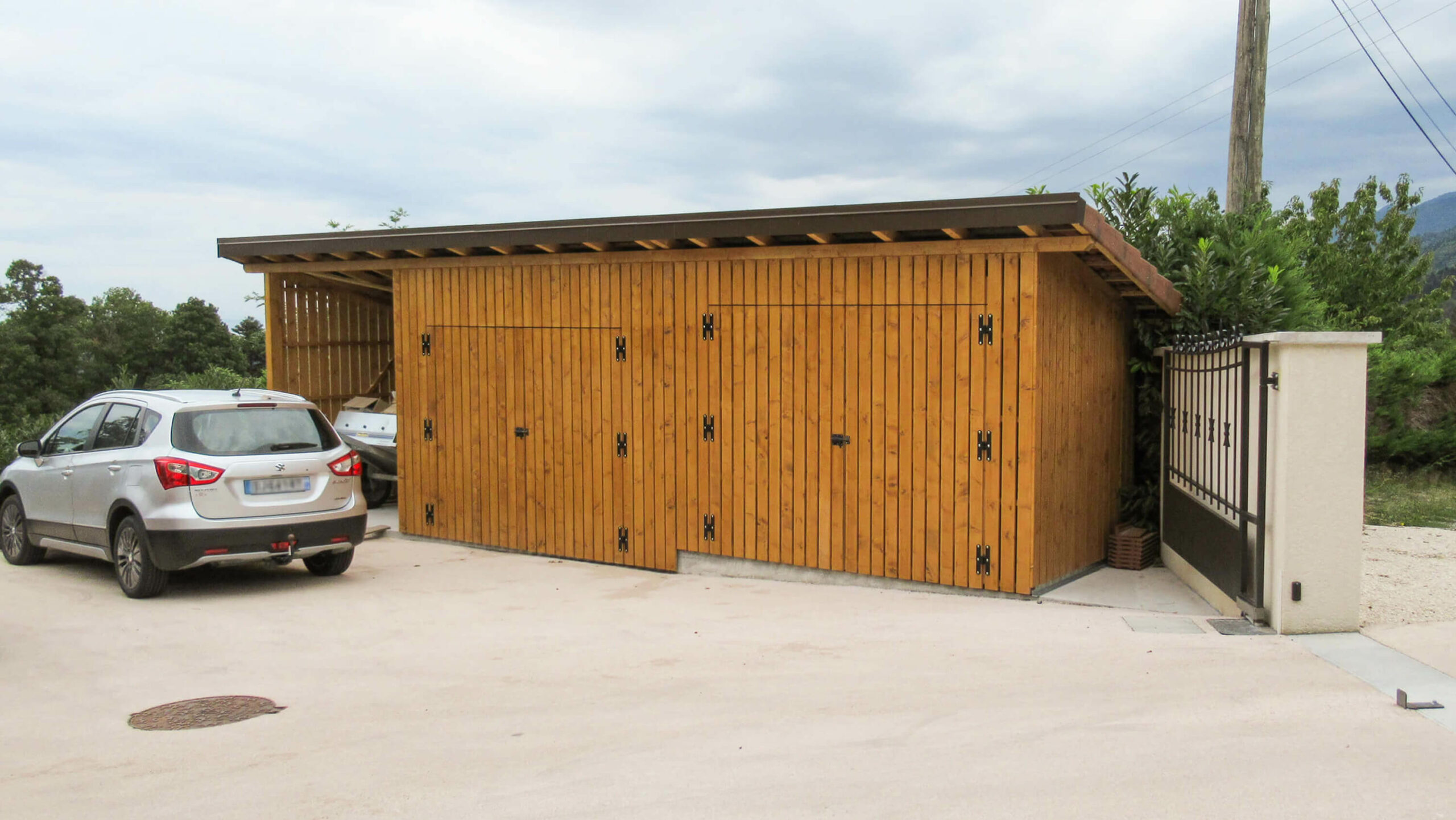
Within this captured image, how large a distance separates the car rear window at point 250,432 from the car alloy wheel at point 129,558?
0.80 meters

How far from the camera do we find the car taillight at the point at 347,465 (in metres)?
8.55

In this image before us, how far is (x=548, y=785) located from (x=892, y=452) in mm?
4871

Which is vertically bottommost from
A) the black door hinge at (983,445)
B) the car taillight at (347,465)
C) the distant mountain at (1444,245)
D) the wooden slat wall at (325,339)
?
the car taillight at (347,465)

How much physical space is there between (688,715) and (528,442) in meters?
5.78

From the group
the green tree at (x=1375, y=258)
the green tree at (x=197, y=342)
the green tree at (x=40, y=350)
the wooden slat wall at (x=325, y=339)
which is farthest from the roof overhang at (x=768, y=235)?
the green tree at (x=197, y=342)

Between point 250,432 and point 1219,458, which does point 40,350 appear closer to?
point 250,432

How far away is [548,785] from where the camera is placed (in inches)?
161

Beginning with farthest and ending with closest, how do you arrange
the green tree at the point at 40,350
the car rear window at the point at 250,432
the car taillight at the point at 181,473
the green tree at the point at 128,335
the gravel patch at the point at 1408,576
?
the green tree at the point at 128,335 → the green tree at the point at 40,350 → the car rear window at the point at 250,432 → the car taillight at the point at 181,473 → the gravel patch at the point at 1408,576

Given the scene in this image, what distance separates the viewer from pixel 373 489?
44.7 ft

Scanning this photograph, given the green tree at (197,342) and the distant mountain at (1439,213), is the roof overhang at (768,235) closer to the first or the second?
the green tree at (197,342)

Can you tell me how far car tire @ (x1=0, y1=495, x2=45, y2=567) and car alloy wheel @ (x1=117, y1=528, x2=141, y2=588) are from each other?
1816 mm

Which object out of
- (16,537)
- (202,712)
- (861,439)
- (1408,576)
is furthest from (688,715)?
(16,537)

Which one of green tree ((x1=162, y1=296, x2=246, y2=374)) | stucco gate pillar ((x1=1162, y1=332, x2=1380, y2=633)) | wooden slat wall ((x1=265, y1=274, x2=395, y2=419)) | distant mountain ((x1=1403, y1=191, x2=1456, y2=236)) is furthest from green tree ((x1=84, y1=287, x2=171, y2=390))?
distant mountain ((x1=1403, y1=191, x2=1456, y2=236))

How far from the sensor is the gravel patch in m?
6.91
